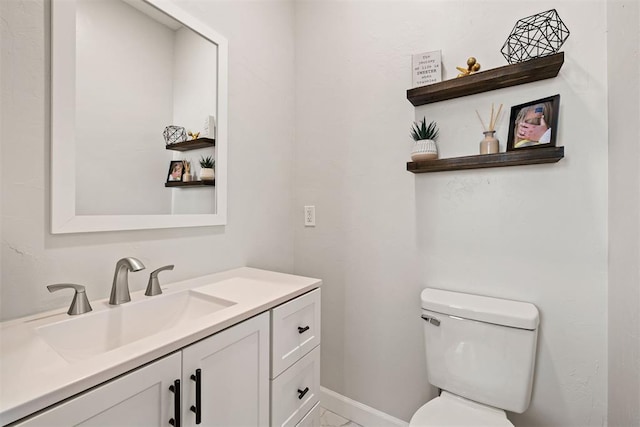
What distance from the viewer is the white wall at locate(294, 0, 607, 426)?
107cm

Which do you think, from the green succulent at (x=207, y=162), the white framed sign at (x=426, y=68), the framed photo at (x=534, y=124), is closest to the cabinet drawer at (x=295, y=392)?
the green succulent at (x=207, y=162)

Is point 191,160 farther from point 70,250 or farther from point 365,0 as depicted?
point 365,0

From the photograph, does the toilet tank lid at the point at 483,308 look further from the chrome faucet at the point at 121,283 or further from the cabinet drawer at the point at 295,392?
the chrome faucet at the point at 121,283

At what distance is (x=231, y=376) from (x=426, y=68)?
4.70ft

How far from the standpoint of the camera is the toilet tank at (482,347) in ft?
3.43

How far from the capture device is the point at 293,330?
42.6 inches

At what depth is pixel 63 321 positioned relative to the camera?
78 cm

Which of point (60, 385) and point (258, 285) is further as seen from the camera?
point (258, 285)

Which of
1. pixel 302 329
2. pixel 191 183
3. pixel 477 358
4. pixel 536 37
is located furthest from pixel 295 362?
pixel 536 37

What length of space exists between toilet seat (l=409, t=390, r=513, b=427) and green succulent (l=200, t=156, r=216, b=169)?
49.7 inches

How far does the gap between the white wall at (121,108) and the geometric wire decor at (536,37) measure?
136cm

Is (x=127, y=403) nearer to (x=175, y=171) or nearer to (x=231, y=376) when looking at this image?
(x=231, y=376)

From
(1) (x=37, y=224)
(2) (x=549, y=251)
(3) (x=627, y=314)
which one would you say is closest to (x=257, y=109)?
(1) (x=37, y=224)

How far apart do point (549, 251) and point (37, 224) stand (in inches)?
67.9
